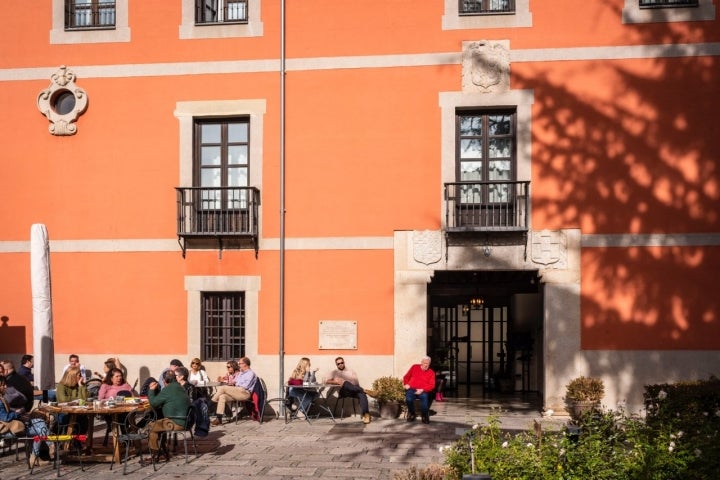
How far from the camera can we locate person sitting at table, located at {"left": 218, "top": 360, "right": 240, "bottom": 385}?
580 inches

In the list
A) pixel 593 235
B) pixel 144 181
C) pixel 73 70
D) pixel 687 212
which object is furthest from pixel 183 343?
pixel 687 212

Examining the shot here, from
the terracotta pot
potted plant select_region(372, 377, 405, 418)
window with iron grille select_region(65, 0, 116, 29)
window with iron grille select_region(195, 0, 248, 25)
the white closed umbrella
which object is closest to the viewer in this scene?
the white closed umbrella

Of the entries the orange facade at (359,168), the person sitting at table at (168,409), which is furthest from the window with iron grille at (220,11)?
the person sitting at table at (168,409)

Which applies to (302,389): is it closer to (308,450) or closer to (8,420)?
(308,450)

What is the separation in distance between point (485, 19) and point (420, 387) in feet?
24.8

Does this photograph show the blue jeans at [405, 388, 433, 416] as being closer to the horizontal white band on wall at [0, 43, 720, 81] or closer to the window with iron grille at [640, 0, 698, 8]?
the horizontal white band on wall at [0, 43, 720, 81]

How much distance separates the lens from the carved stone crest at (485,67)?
589 inches

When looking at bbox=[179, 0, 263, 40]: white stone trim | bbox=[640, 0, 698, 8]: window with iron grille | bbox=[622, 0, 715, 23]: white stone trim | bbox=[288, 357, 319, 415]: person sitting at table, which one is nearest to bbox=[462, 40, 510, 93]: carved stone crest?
bbox=[622, 0, 715, 23]: white stone trim

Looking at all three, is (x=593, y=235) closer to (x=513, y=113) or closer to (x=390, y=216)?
(x=513, y=113)

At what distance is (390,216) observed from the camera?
50.0 ft

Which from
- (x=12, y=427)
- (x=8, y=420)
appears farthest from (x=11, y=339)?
(x=12, y=427)

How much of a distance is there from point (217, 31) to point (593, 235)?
888cm

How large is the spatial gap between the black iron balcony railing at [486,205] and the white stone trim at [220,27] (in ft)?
17.3

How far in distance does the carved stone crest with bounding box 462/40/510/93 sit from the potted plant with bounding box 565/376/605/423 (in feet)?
19.7
